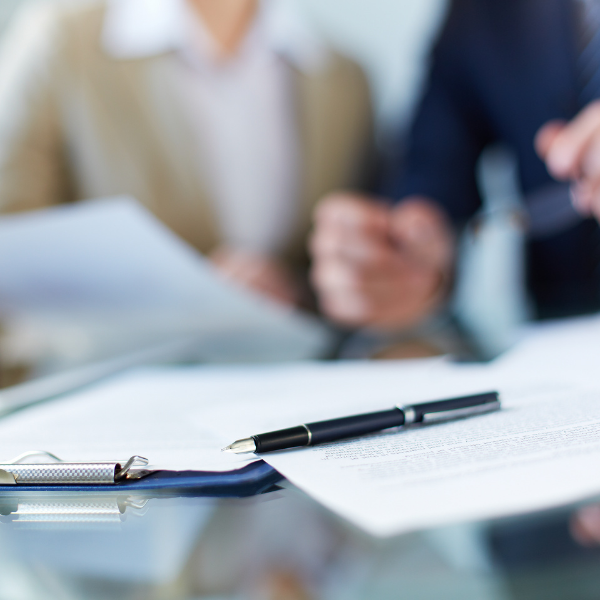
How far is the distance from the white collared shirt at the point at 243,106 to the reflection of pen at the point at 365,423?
30.4 inches

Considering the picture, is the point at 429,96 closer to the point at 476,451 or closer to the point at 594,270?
the point at 594,270

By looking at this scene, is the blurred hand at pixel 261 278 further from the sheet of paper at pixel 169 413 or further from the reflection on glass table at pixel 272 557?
the reflection on glass table at pixel 272 557

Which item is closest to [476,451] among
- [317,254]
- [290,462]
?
[290,462]

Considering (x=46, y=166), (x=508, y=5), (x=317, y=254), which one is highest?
(x=508, y=5)

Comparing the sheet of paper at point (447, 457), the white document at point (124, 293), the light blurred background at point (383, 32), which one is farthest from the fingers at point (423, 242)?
the light blurred background at point (383, 32)

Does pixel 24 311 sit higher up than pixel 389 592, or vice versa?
pixel 24 311

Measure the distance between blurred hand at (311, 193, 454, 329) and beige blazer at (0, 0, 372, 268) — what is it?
411 millimetres

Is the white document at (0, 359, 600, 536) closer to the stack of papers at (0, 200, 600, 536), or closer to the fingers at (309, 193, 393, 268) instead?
the stack of papers at (0, 200, 600, 536)

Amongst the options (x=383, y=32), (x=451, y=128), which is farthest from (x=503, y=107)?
(x=383, y=32)

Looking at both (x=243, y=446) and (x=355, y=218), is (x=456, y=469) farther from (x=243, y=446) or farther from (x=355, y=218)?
(x=355, y=218)

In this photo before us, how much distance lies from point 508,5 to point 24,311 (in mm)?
821

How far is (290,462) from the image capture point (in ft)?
0.55

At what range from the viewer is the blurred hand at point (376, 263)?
20.0 inches

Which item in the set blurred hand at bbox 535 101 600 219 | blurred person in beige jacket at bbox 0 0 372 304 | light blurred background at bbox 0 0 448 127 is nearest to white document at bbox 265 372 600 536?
blurred hand at bbox 535 101 600 219
